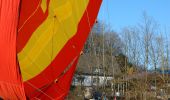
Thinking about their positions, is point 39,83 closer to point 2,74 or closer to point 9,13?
point 2,74

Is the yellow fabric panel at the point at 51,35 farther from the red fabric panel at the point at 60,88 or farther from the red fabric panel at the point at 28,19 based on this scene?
the red fabric panel at the point at 60,88

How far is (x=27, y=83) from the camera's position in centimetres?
429

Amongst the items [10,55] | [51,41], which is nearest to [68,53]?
[51,41]

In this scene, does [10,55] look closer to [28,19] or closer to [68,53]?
[28,19]

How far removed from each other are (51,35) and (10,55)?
2.57 ft

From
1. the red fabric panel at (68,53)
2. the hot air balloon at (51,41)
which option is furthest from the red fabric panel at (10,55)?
the red fabric panel at (68,53)

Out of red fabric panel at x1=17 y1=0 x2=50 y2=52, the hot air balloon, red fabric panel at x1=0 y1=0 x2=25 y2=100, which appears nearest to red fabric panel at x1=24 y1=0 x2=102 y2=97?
the hot air balloon

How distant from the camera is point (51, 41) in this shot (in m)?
4.68

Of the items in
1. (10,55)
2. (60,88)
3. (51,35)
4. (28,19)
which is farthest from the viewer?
(60,88)

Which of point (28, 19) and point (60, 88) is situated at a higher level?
point (28, 19)

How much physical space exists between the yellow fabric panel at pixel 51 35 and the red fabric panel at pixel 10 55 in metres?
0.19

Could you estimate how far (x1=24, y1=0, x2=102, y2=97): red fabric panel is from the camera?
4.51 m

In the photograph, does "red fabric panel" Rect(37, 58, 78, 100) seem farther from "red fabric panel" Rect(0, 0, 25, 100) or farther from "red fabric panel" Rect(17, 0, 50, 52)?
"red fabric panel" Rect(17, 0, 50, 52)

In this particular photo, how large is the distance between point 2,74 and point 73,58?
→ 1002 mm
